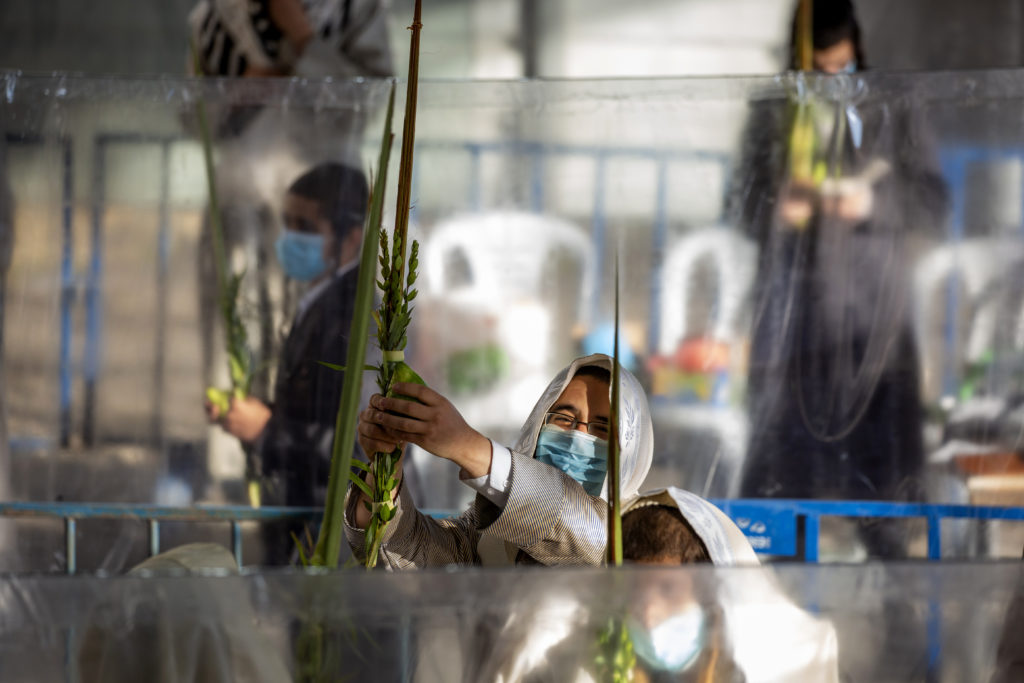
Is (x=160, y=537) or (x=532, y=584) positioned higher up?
(x=532, y=584)

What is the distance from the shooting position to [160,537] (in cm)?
213

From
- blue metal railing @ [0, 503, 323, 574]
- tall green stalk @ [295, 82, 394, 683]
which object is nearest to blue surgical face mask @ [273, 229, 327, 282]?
blue metal railing @ [0, 503, 323, 574]

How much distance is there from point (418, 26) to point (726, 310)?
1491mm

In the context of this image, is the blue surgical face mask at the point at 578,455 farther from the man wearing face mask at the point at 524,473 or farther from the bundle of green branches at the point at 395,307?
the bundle of green branches at the point at 395,307

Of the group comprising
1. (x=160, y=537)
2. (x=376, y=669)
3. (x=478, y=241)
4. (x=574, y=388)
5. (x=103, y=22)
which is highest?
(x=103, y=22)

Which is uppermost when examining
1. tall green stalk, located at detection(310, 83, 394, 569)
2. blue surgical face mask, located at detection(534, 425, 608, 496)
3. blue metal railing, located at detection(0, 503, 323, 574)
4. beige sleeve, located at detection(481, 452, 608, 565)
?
tall green stalk, located at detection(310, 83, 394, 569)

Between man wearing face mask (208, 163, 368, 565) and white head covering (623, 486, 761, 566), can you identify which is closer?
white head covering (623, 486, 761, 566)

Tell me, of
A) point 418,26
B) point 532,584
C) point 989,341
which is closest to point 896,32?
point 989,341

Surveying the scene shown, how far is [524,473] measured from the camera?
1.06 metres

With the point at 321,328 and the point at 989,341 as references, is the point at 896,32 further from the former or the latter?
the point at 321,328

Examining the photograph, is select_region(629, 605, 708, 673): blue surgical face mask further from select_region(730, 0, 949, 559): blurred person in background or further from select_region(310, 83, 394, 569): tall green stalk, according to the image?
select_region(730, 0, 949, 559): blurred person in background

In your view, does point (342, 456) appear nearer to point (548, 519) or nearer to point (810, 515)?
point (548, 519)

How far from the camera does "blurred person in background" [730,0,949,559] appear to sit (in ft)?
6.81

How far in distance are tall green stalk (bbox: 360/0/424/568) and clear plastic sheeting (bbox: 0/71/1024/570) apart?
1221 millimetres
